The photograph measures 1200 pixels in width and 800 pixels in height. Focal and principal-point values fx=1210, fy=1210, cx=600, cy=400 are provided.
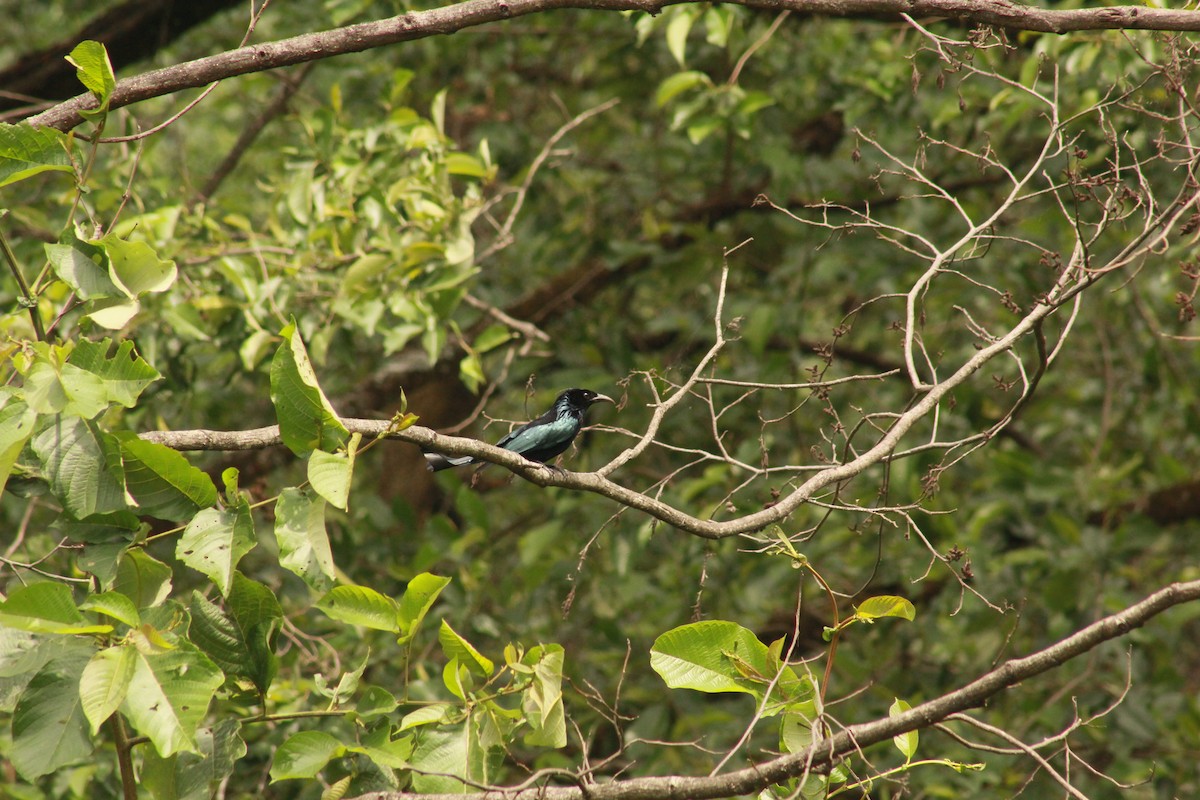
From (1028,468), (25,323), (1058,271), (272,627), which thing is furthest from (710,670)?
(1028,468)

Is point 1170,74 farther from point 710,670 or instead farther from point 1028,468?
point 1028,468

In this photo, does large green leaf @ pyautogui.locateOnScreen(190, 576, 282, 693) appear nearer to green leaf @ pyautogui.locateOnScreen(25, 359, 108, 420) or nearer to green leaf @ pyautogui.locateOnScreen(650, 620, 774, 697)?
green leaf @ pyautogui.locateOnScreen(25, 359, 108, 420)

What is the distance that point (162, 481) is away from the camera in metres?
2.23

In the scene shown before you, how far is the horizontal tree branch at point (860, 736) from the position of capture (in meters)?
2.23

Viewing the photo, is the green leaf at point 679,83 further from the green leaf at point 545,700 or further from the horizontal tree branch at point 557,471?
the green leaf at point 545,700

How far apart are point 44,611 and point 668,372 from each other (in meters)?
1.73

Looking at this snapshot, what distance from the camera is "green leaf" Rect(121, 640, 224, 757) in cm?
196

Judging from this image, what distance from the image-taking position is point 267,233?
5.41 metres

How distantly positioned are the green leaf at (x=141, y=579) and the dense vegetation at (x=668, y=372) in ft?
0.49

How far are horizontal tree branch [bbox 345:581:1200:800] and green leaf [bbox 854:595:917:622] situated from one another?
17 cm

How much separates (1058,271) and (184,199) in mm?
3906

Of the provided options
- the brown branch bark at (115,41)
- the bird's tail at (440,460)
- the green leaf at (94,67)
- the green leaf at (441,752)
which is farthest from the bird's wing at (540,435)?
the brown branch bark at (115,41)

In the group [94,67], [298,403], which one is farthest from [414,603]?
[94,67]

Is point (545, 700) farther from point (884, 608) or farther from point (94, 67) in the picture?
point (94, 67)
